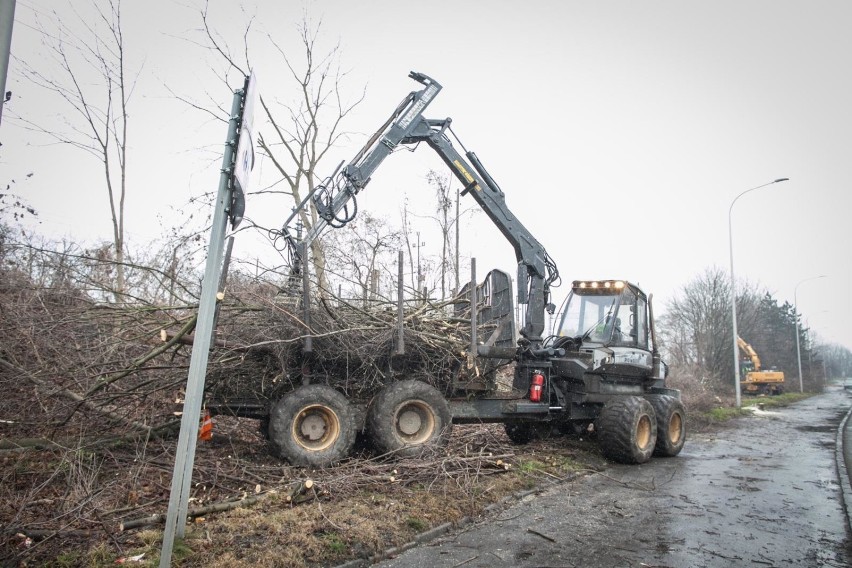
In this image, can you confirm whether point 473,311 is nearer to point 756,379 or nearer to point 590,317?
point 590,317

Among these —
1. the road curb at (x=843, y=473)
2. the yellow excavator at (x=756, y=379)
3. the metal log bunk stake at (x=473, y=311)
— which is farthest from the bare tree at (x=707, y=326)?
the metal log bunk stake at (x=473, y=311)

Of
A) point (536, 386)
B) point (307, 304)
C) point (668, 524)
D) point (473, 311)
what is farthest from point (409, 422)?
point (668, 524)

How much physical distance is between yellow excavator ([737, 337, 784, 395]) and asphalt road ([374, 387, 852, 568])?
30.8m

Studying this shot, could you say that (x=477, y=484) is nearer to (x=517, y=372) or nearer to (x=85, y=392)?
(x=517, y=372)

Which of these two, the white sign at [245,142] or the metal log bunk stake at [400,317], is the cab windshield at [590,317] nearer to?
the metal log bunk stake at [400,317]

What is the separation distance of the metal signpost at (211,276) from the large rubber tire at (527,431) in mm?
6860

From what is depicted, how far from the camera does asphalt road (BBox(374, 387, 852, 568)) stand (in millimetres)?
4480

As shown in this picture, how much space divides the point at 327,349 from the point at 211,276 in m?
3.38

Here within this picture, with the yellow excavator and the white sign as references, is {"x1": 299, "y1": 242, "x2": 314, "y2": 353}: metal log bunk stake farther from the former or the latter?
the yellow excavator

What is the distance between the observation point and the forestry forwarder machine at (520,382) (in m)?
6.71

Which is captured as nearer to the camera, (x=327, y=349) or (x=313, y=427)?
(x=313, y=427)

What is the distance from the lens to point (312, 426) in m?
6.68

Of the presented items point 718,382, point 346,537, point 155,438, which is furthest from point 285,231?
point 718,382

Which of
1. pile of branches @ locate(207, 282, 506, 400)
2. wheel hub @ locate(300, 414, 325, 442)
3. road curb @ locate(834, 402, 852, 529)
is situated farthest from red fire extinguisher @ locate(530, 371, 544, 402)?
road curb @ locate(834, 402, 852, 529)
